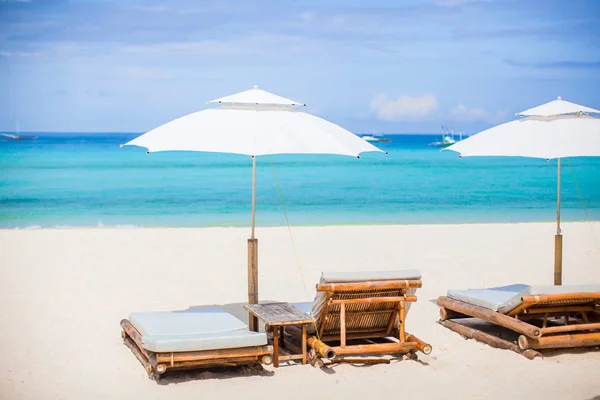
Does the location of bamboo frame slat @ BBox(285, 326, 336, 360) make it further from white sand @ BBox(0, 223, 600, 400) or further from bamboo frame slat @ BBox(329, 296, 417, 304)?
bamboo frame slat @ BBox(329, 296, 417, 304)

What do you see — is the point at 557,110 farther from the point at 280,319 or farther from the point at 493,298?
the point at 280,319

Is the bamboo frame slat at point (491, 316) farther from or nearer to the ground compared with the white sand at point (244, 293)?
farther from the ground

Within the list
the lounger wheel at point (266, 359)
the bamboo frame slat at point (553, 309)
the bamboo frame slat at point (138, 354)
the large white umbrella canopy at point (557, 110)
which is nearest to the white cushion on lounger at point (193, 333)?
the lounger wheel at point (266, 359)

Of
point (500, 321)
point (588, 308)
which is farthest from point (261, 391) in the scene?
point (588, 308)

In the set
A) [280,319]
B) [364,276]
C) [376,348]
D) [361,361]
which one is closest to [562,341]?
[376,348]

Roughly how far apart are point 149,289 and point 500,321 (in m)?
4.48

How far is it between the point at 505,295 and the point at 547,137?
4.91 feet

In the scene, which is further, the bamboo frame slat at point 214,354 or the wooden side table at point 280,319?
the wooden side table at point 280,319

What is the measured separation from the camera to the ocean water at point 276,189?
28.2 metres

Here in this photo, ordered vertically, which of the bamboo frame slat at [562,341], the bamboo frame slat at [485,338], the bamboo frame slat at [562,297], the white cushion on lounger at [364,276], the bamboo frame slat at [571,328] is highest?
the white cushion on lounger at [364,276]

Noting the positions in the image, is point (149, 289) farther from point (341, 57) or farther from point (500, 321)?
point (341, 57)

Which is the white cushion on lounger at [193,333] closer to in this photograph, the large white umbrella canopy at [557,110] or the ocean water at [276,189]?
the large white umbrella canopy at [557,110]

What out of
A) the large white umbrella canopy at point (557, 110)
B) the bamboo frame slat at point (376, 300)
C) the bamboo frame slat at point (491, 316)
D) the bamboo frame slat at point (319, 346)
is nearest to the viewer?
the bamboo frame slat at point (319, 346)

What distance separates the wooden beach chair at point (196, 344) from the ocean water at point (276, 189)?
9.54 m
